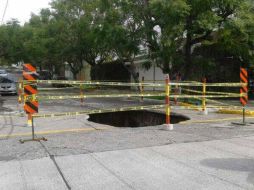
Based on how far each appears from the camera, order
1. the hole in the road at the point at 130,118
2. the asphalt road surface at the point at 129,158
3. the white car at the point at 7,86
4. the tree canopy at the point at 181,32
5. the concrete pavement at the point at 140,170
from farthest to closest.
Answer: the white car at the point at 7,86 → the tree canopy at the point at 181,32 → the hole in the road at the point at 130,118 → the asphalt road surface at the point at 129,158 → the concrete pavement at the point at 140,170

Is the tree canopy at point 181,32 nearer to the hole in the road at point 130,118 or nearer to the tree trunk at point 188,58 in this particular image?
the tree trunk at point 188,58

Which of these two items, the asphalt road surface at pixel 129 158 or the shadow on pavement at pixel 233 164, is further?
the shadow on pavement at pixel 233 164

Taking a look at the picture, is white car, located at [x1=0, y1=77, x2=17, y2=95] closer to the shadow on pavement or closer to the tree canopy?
the tree canopy

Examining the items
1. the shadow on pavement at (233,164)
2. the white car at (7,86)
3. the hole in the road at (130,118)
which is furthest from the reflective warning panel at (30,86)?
the white car at (7,86)

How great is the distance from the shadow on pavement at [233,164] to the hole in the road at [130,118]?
8.32 meters

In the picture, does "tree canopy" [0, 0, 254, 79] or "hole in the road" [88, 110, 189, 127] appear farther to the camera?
"tree canopy" [0, 0, 254, 79]

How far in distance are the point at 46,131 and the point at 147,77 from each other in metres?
26.1

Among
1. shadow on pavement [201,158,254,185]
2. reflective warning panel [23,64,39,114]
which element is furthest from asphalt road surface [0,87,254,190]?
reflective warning panel [23,64,39,114]

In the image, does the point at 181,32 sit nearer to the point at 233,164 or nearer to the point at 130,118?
the point at 130,118

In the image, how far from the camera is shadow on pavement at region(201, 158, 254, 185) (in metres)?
6.36

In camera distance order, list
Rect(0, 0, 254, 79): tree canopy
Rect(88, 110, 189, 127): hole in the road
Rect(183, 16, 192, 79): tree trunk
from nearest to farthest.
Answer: Rect(88, 110, 189, 127): hole in the road < Rect(0, 0, 254, 79): tree canopy < Rect(183, 16, 192, 79): tree trunk

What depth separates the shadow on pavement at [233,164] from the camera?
6.36 meters

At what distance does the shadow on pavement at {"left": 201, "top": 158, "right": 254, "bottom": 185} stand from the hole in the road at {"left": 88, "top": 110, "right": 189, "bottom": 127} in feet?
27.3

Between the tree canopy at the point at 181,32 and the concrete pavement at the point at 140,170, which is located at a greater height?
the tree canopy at the point at 181,32
